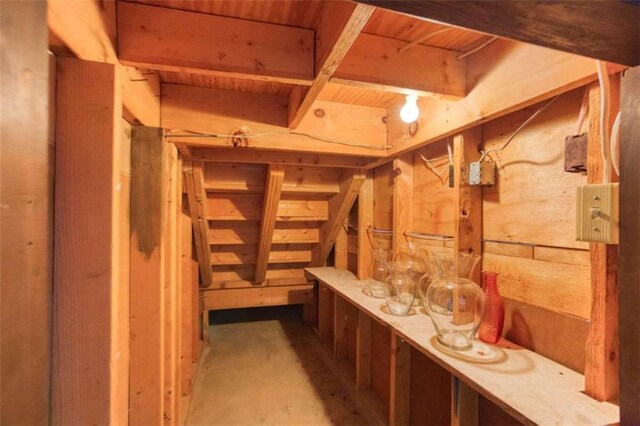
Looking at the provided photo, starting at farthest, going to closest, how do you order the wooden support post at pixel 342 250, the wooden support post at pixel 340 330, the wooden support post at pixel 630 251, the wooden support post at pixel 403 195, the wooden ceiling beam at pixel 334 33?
the wooden support post at pixel 342 250
the wooden support post at pixel 340 330
the wooden support post at pixel 403 195
the wooden ceiling beam at pixel 334 33
the wooden support post at pixel 630 251

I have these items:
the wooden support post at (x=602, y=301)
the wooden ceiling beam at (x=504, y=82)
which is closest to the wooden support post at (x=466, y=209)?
the wooden ceiling beam at (x=504, y=82)

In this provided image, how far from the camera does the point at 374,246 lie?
2193mm

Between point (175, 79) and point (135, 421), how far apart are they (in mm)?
1481

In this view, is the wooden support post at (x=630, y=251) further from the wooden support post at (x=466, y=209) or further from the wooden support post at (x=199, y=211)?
the wooden support post at (x=199, y=211)

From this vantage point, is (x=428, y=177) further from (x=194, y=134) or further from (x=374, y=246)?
(x=194, y=134)

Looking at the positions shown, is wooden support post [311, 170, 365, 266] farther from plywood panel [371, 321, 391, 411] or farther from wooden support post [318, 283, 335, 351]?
plywood panel [371, 321, 391, 411]

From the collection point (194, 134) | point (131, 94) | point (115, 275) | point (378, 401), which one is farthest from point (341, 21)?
point (378, 401)

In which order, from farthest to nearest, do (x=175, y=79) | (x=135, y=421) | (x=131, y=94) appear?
(x=175, y=79), (x=135, y=421), (x=131, y=94)

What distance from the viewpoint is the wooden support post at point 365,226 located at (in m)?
2.20

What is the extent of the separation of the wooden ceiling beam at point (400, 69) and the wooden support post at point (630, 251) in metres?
0.71

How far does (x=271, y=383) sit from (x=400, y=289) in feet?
4.57

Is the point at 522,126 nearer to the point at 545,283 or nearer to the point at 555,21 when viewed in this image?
the point at 545,283

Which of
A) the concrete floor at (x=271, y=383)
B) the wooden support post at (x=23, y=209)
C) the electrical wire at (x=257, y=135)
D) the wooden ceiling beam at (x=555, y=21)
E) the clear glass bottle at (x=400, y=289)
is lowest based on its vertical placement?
the concrete floor at (x=271, y=383)

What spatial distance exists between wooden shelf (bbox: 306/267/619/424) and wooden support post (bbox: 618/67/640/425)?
28 cm
